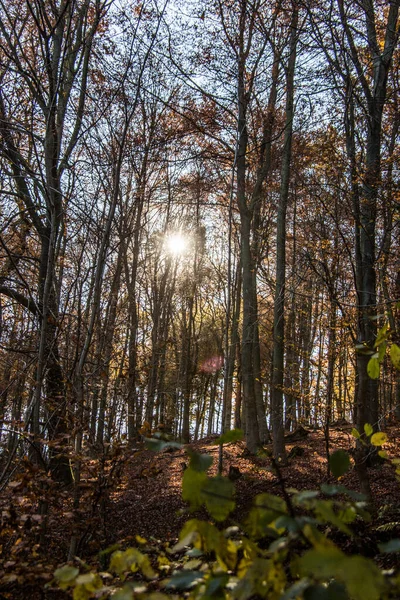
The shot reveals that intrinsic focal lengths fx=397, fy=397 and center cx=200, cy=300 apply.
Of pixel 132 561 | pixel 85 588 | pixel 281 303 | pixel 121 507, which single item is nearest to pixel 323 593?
pixel 132 561

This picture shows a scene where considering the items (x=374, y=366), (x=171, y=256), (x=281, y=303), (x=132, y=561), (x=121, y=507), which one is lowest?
(x=121, y=507)

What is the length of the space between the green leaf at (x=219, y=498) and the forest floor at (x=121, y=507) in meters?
0.18

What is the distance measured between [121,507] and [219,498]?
19.6 ft

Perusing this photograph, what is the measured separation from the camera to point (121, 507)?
19.8 feet

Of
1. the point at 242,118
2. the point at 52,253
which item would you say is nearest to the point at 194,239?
the point at 242,118

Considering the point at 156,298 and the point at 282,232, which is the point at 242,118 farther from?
the point at 156,298

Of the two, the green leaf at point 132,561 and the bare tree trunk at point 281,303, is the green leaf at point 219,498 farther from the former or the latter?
the bare tree trunk at point 281,303

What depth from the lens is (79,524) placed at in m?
2.56

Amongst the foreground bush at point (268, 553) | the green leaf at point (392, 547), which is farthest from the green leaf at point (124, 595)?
the green leaf at point (392, 547)

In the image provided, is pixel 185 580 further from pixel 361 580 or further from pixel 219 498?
pixel 361 580

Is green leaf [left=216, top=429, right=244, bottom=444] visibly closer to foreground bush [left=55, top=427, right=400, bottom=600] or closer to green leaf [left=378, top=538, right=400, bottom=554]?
foreground bush [left=55, top=427, right=400, bottom=600]

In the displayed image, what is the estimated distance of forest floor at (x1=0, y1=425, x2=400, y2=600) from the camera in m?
2.14

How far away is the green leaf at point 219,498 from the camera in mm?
849

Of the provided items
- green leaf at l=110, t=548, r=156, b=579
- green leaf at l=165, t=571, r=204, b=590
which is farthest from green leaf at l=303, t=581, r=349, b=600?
green leaf at l=110, t=548, r=156, b=579
